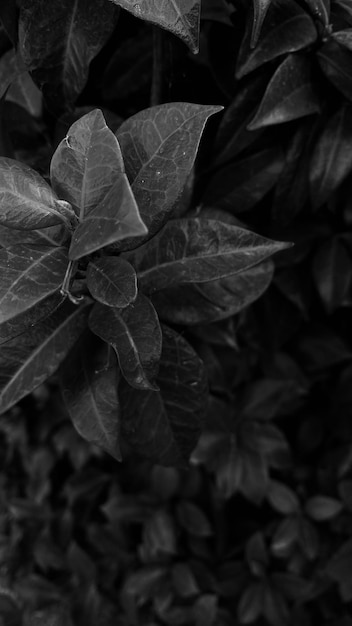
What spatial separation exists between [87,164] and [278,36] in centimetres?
30

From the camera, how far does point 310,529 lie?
135 cm

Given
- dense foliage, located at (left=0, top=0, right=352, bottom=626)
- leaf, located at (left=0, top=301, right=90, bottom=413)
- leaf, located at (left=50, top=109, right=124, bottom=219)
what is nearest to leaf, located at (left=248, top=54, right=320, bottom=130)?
dense foliage, located at (left=0, top=0, right=352, bottom=626)

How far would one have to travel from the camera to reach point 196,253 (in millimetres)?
815

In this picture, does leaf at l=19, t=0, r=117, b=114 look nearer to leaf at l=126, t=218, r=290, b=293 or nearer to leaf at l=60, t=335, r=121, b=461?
leaf at l=126, t=218, r=290, b=293

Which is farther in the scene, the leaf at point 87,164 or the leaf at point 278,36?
the leaf at point 278,36

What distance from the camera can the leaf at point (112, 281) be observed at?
69 centimetres

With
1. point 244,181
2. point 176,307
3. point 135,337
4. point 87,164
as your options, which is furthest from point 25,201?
point 244,181

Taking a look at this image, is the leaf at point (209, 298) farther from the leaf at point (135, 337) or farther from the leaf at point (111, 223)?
the leaf at point (111, 223)

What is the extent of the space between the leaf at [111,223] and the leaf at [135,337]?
0.12 metres

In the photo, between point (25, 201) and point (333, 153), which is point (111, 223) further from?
point (333, 153)

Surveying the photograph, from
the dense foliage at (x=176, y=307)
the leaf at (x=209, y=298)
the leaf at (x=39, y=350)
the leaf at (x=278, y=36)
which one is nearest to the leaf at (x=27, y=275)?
the dense foliage at (x=176, y=307)

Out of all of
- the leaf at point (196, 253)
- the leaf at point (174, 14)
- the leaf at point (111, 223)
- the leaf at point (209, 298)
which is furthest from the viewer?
the leaf at point (209, 298)

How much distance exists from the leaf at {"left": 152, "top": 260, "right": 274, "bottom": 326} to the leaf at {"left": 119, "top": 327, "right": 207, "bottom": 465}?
5 cm

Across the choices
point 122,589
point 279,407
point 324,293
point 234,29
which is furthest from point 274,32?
point 122,589
